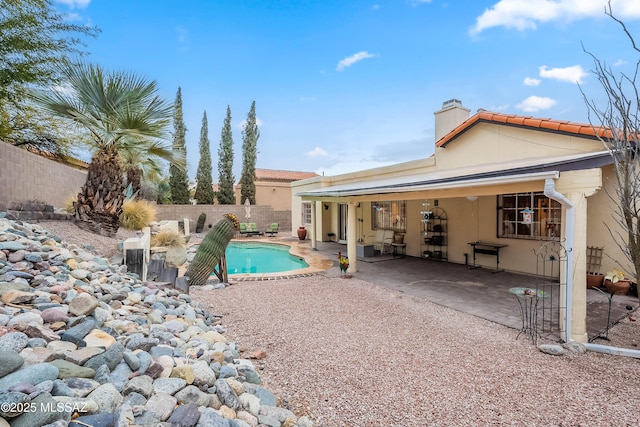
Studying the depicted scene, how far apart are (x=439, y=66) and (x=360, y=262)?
31.4 ft

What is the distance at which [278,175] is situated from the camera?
1270 inches

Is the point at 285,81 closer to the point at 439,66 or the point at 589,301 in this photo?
the point at 439,66

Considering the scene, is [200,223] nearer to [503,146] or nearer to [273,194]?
[273,194]

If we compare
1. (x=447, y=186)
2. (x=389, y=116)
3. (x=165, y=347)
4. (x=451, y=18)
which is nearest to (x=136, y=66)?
(x=165, y=347)

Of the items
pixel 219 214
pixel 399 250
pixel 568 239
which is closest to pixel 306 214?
pixel 399 250

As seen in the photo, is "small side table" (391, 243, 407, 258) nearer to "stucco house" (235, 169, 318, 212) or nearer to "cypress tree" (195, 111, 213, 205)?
"stucco house" (235, 169, 318, 212)

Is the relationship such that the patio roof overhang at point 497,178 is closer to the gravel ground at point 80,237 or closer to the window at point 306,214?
the gravel ground at point 80,237

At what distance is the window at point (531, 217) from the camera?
8.79 m

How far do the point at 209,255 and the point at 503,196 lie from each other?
944 cm

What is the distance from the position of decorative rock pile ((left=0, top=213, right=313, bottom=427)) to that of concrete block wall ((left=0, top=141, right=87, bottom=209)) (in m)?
3.77

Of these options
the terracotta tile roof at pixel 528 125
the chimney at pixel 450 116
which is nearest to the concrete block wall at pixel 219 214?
the chimney at pixel 450 116

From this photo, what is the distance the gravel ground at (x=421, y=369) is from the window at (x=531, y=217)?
142 inches

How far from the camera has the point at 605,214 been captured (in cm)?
761

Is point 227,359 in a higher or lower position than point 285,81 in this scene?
lower
